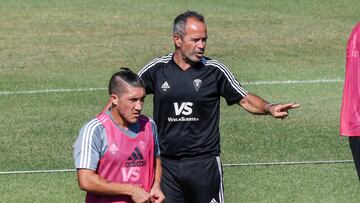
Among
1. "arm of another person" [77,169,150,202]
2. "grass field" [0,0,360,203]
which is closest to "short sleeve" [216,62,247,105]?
"arm of another person" [77,169,150,202]

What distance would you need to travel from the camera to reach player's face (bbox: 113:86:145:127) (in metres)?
9.39

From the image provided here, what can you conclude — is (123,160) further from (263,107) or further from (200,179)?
(263,107)

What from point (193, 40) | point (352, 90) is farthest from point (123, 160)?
point (352, 90)

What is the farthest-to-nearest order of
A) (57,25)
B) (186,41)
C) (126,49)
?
1. (57,25)
2. (126,49)
3. (186,41)

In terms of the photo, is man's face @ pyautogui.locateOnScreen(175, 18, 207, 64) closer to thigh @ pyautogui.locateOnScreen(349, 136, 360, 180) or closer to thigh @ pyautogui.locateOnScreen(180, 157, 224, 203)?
thigh @ pyautogui.locateOnScreen(180, 157, 224, 203)

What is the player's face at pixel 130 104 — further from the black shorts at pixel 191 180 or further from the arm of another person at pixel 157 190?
the black shorts at pixel 191 180

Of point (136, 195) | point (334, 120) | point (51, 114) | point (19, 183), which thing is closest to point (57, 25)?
point (51, 114)

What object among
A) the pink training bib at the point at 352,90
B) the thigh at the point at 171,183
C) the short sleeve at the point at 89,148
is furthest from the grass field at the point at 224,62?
the short sleeve at the point at 89,148

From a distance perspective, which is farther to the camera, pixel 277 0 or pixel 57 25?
pixel 277 0

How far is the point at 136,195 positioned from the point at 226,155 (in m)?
7.27

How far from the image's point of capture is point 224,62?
2355 cm

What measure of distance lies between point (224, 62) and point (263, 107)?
12358 mm

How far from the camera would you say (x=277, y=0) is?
98.2 feet

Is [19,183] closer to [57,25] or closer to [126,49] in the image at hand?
[126,49]
